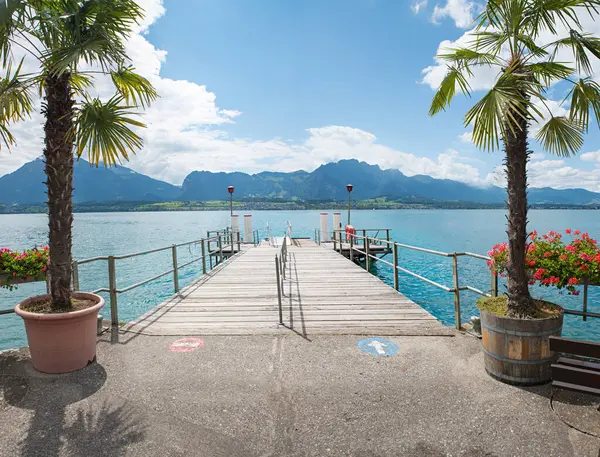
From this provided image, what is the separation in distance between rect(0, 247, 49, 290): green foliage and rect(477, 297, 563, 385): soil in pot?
18.7ft

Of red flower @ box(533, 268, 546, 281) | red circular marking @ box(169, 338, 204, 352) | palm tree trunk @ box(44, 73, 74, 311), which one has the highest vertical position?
palm tree trunk @ box(44, 73, 74, 311)

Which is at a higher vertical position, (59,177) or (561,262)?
(59,177)

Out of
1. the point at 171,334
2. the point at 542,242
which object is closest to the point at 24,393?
the point at 171,334

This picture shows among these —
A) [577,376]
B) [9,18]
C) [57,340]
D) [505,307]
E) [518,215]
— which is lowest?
[57,340]

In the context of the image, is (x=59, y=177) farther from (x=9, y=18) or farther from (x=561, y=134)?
(x=561, y=134)

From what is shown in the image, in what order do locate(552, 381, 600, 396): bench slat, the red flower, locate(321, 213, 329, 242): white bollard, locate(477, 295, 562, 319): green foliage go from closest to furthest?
locate(552, 381, 600, 396): bench slat
locate(477, 295, 562, 319): green foliage
the red flower
locate(321, 213, 329, 242): white bollard

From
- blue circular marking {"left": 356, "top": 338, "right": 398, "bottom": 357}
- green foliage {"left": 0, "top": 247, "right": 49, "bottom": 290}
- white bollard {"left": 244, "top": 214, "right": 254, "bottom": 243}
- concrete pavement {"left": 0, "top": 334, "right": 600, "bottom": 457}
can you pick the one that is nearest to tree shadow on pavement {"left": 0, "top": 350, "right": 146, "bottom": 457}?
concrete pavement {"left": 0, "top": 334, "right": 600, "bottom": 457}

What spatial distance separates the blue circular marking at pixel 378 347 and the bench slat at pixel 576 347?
77.0 inches

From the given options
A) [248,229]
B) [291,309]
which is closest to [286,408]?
[291,309]

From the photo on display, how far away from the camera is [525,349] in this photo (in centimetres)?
362

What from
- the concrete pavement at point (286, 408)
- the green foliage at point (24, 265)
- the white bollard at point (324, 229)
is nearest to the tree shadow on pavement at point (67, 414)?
the concrete pavement at point (286, 408)

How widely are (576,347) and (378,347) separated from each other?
2306 millimetres

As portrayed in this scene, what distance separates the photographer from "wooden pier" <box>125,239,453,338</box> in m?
5.60

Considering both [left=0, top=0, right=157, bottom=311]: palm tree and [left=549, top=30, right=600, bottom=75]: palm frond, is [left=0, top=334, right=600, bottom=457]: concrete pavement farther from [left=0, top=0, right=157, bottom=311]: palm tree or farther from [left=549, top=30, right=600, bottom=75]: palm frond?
[left=549, top=30, right=600, bottom=75]: palm frond
